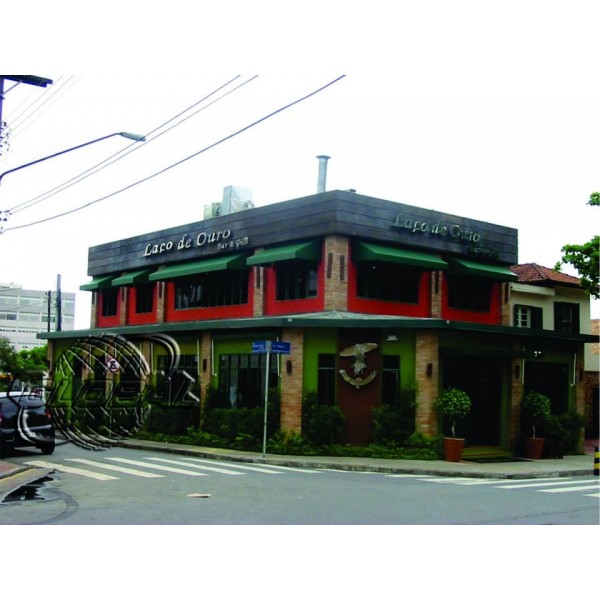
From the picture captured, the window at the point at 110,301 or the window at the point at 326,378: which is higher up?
the window at the point at 110,301

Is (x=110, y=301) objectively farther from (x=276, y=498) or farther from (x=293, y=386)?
(x=276, y=498)

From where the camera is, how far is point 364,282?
2461 centimetres

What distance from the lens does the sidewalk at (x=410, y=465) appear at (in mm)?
19156

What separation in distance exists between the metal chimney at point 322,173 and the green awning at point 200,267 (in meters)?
3.78

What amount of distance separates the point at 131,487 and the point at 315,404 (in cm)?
855

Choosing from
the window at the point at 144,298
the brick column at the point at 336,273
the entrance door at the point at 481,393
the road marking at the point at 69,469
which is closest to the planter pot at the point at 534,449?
the entrance door at the point at 481,393

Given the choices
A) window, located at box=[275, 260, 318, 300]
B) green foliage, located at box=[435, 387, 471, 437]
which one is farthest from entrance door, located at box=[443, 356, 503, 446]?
window, located at box=[275, 260, 318, 300]

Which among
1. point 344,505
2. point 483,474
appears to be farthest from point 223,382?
point 344,505

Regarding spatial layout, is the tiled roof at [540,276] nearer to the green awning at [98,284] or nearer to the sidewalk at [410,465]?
the sidewalk at [410,465]

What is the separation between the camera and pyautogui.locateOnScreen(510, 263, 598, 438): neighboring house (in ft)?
89.6

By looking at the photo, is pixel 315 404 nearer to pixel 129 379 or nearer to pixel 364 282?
pixel 364 282

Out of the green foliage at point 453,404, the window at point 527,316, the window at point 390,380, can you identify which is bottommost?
the green foliage at point 453,404

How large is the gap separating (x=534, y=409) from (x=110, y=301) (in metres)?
19.0

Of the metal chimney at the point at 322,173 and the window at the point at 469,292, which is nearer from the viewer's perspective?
the window at the point at 469,292
